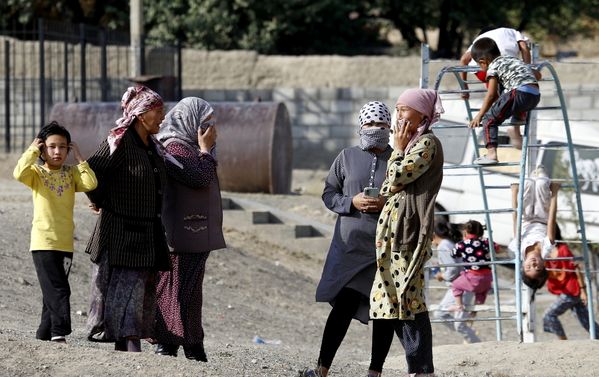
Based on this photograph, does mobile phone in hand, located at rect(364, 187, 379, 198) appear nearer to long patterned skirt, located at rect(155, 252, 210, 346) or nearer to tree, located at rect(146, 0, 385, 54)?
long patterned skirt, located at rect(155, 252, 210, 346)

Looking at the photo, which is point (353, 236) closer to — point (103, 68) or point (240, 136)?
point (240, 136)

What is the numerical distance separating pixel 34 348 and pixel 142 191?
95 centimetres

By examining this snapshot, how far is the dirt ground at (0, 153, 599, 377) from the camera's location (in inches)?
258

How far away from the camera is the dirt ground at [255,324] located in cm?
655

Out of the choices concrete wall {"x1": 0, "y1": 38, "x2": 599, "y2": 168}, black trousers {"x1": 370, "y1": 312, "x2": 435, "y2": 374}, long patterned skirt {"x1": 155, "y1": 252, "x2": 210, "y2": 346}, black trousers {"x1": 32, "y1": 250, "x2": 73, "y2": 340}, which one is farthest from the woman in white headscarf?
concrete wall {"x1": 0, "y1": 38, "x2": 599, "y2": 168}

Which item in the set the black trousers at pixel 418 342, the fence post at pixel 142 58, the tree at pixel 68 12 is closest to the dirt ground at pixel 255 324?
the black trousers at pixel 418 342

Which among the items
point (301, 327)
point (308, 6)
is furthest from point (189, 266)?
point (308, 6)

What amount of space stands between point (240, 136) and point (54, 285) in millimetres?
10402

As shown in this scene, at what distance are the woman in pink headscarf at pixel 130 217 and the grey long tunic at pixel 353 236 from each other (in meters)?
0.86

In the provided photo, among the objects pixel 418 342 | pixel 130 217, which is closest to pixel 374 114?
pixel 418 342

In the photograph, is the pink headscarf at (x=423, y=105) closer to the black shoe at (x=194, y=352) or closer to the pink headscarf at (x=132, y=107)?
the pink headscarf at (x=132, y=107)

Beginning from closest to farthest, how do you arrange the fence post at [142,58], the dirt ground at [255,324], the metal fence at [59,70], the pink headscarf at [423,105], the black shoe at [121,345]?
the dirt ground at [255,324] → the pink headscarf at [423,105] → the black shoe at [121,345] → the fence post at [142,58] → the metal fence at [59,70]

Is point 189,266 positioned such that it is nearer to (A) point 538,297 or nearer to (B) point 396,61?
(A) point 538,297

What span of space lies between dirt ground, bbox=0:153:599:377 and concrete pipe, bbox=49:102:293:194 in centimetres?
34
